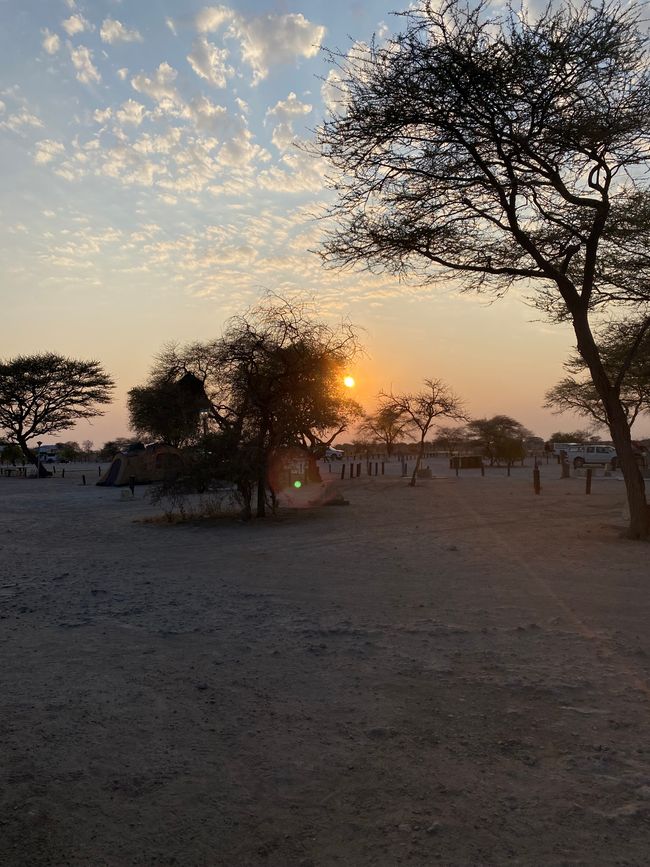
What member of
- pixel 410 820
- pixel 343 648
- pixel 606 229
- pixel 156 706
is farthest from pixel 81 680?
pixel 606 229

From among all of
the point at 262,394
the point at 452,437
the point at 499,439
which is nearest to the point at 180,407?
the point at 262,394

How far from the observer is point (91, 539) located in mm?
14055

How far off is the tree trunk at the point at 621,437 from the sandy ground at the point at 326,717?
12.9 feet

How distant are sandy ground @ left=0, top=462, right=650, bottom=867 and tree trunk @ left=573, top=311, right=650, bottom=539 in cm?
394

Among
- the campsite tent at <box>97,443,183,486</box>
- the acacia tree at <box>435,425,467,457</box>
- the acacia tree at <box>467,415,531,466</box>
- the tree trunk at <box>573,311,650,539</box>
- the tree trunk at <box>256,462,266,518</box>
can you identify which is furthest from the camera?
the acacia tree at <box>435,425,467,457</box>

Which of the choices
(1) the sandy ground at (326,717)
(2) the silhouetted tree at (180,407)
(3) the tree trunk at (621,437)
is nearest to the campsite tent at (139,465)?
(2) the silhouetted tree at (180,407)

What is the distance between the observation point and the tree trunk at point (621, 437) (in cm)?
1303

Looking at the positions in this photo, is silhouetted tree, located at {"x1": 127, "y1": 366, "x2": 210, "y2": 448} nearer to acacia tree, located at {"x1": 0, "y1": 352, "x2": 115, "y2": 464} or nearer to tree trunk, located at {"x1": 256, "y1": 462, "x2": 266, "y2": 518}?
tree trunk, located at {"x1": 256, "y1": 462, "x2": 266, "y2": 518}

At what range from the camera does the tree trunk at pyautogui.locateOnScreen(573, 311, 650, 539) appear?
42.8 feet

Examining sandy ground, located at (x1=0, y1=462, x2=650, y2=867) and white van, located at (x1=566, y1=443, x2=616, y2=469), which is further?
white van, located at (x1=566, y1=443, x2=616, y2=469)

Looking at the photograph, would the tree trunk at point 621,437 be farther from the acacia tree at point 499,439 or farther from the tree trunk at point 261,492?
the acacia tree at point 499,439

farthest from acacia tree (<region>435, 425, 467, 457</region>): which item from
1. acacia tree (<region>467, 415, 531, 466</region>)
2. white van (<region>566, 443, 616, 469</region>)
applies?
white van (<region>566, 443, 616, 469</region>)

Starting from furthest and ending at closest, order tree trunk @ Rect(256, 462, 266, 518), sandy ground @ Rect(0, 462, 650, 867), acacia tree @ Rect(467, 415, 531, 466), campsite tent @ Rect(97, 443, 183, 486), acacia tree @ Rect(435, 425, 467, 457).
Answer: acacia tree @ Rect(435, 425, 467, 457) → acacia tree @ Rect(467, 415, 531, 466) → campsite tent @ Rect(97, 443, 183, 486) → tree trunk @ Rect(256, 462, 266, 518) → sandy ground @ Rect(0, 462, 650, 867)

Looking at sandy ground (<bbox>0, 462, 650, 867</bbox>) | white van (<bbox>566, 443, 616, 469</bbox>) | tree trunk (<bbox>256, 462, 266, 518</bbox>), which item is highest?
white van (<bbox>566, 443, 616, 469</bbox>)
